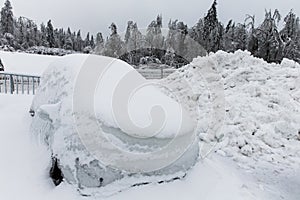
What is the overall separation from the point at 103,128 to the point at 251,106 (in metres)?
3.46

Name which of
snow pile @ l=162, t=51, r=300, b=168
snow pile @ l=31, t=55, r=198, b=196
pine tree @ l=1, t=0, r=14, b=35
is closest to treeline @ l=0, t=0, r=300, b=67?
pine tree @ l=1, t=0, r=14, b=35

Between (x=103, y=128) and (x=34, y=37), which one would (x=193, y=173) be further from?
(x=34, y=37)

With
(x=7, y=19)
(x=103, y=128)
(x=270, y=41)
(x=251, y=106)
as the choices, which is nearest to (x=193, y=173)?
(x=103, y=128)

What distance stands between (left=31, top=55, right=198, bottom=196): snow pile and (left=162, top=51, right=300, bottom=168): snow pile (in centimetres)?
146

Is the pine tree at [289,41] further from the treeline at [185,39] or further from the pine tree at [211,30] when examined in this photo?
the pine tree at [211,30]

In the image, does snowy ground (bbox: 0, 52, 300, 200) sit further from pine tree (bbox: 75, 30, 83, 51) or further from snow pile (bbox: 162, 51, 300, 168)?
pine tree (bbox: 75, 30, 83, 51)

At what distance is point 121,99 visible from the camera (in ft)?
8.90

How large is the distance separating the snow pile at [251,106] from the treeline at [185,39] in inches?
94.1

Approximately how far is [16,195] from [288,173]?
317cm

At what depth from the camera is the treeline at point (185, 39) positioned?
1322 cm

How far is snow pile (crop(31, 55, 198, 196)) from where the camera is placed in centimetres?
246

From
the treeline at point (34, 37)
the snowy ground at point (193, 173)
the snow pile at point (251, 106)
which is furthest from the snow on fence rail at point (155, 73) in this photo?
the treeline at point (34, 37)

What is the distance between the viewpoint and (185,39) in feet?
52.6

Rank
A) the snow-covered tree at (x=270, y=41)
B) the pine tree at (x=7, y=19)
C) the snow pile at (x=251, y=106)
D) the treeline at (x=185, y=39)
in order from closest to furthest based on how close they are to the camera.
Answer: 1. the snow pile at (x=251, y=106)
2. the treeline at (x=185, y=39)
3. the snow-covered tree at (x=270, y=41)
4. the pine tree at (x=7, y=19)
